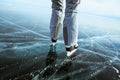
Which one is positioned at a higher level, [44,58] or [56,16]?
[56,16]

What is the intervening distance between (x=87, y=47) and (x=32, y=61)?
133cm

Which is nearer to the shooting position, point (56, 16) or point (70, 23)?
point (70, 23)

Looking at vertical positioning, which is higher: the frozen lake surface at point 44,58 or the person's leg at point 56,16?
the person's leg at point 56,16

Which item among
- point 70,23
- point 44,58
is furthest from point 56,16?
point 44,58

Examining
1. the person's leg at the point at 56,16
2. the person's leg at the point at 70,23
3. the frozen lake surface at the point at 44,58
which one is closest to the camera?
the frozen lake surface at the point at 44,58

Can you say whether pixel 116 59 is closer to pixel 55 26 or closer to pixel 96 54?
pixel 96 54

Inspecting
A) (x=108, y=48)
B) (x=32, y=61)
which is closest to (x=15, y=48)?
(x=32, y=61)

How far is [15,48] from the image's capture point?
11.7ft

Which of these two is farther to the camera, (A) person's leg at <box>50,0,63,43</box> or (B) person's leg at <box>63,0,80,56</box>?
(A) person's leg at <box>50,0,63,43</box>

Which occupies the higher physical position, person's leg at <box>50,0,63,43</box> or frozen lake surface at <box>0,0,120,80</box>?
person's leg at <box>50,0,63,43</box>

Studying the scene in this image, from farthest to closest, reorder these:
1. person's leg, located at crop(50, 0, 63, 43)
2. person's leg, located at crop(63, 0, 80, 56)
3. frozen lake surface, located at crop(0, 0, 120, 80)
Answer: person's leg, located at crop(50, 0, 63, 43) < person's leg, located at crop(63, 0, 80, 56) < frozen lake surface, located at crop(0, 0, 120, 80)

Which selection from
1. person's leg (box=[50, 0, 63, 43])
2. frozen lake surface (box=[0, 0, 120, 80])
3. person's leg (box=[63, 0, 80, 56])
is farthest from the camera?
person's leg (box=[50, 0, 63, 43])

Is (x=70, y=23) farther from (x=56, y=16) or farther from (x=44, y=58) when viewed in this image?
(x=44, y=58)

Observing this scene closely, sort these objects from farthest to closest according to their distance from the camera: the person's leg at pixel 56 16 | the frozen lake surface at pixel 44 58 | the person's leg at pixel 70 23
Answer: the person's leg at pixel 56 16, the person's leg at pixel 70 23, the frozen lake surface at pixel 44 58
